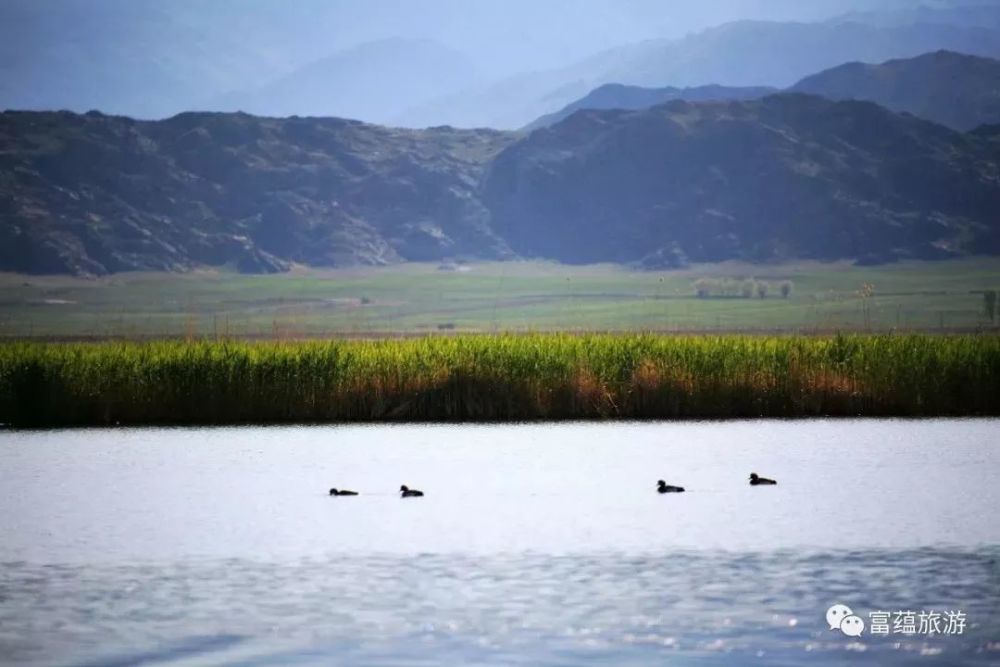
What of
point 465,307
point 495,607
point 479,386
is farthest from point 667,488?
point 465,307

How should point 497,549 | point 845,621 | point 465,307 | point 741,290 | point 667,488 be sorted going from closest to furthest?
point 845,621 → point 497,549 → point 667,488 → point 465,307 → point 741,290

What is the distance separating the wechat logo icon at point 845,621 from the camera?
15133 mm

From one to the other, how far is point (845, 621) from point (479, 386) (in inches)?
869

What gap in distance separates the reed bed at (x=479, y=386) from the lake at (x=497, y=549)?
301 centimetres

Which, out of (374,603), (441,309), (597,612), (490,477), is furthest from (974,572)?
(441,309)

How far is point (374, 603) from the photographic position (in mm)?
16844

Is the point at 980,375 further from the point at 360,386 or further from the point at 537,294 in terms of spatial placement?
the point at 537,294

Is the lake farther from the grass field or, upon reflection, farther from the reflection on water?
the grass field

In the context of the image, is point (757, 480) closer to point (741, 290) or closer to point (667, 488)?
point (667, 488)

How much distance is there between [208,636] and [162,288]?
186601mm

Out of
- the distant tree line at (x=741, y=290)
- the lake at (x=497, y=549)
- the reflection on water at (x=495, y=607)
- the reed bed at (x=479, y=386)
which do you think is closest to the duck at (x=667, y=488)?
the lake at (x=497, y=549)

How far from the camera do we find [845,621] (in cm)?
1547

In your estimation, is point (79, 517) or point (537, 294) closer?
point (79, 517)

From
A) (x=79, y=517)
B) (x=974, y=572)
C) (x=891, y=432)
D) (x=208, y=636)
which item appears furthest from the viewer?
(x=891, y=432)
